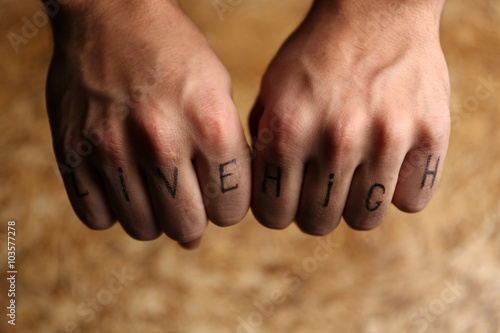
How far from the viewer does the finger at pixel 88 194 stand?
464 millimetres

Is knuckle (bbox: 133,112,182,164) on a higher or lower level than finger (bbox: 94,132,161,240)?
higher

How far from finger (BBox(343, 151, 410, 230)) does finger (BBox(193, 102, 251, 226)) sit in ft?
0.31

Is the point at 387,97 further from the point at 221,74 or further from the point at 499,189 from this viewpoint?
the point at 499,189

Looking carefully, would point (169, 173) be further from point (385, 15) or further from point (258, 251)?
point (258, 251)

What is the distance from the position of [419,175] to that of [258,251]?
33 cm

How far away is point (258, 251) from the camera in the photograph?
29.3 inches

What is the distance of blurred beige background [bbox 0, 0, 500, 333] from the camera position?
2.26 ft

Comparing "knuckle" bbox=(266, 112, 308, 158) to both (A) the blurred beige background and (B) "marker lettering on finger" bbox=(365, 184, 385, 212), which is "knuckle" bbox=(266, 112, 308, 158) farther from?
(A) the blurred beige background

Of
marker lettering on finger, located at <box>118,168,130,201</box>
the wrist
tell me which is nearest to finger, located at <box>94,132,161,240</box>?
marker lettering on finger, located at <box>118,168,130,201</box>

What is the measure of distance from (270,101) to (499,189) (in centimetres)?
45

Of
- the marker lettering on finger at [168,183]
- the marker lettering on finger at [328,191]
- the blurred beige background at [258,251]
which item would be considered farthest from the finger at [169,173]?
the blurred beige background at [258,251]

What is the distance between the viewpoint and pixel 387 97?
433 millimetres

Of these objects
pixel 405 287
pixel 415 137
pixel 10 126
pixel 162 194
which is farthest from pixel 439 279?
pixel 10 126

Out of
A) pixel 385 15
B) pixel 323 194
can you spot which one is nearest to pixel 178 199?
pixel 323 194
